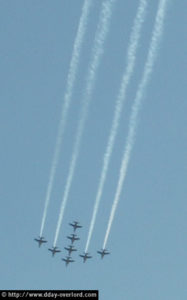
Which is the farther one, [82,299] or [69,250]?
[69,250]

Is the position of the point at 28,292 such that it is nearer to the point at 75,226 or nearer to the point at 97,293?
the point at 97,293

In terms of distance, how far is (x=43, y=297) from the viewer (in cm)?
8169

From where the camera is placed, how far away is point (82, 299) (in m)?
81.3

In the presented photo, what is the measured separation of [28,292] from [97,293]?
15.6ft

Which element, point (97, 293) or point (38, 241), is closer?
point (97, 293)

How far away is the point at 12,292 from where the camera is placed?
269 ft

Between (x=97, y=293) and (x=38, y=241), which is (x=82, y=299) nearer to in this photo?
(x=97, y=293)

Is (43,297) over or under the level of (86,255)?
under

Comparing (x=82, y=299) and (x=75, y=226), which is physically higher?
(x=75, y=226)

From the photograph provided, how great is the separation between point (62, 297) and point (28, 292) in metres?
2.39

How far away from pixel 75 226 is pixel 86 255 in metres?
2.67

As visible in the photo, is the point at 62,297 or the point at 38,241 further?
the point at 38,241

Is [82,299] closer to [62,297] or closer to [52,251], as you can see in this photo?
[62,297]

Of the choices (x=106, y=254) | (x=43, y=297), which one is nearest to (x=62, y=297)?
(x=43, y=297)
